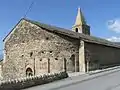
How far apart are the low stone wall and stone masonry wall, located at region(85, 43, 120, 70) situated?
36.4ft

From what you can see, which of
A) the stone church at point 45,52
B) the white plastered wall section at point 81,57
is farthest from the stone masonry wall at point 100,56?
the white plastered wall section at point 81,57

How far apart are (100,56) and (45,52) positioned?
27.7 feet

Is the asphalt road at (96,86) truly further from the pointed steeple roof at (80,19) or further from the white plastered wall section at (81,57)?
the pointed steeple roof at (80,19)

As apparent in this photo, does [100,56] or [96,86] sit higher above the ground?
[100,56]

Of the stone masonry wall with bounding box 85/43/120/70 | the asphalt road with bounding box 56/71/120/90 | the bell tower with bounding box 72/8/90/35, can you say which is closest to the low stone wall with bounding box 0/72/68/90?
the asphalt road with bounding box 56/71/120/90

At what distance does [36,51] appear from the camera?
1254 inches

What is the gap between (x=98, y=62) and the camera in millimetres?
33375

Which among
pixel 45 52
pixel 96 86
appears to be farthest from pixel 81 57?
pixel 96 86

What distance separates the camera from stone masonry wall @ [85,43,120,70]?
31.3 meters

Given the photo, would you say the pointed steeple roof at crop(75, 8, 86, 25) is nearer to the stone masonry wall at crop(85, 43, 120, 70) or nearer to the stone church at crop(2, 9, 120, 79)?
the stone masonry wall at crop(85, 43, 120, 70)

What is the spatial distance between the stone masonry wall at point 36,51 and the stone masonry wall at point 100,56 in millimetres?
2108

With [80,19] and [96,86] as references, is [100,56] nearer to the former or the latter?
[96,86]

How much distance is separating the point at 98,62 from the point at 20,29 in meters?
12.0

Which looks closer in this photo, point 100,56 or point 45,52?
point 45,52
